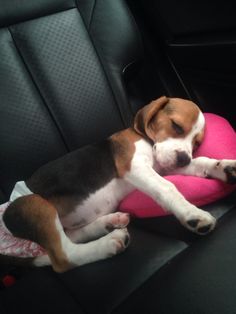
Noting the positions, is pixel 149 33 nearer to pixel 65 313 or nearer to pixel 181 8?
pixel 181 8

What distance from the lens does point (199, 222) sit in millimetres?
1408

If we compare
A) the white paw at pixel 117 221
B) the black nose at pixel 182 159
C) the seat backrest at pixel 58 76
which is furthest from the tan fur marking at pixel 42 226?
the black nose at pixel 182 159

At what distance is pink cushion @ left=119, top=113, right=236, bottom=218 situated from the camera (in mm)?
1595

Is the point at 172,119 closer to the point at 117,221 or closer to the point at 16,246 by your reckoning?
the point at 117,221

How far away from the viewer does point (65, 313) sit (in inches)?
49.9

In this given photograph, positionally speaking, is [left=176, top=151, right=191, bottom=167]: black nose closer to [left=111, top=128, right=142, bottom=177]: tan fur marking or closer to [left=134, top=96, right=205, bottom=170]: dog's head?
[left=134, top=96, right=205, bottom=170]: dog's head

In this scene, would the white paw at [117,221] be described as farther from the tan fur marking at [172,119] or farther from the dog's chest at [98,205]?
the tan fur marking at [172,119]

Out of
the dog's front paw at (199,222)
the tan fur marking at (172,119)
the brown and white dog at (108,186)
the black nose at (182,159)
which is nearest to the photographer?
the dog's front paw at (199,222)

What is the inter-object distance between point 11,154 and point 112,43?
0.88 m

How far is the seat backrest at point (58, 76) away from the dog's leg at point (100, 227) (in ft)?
1.56

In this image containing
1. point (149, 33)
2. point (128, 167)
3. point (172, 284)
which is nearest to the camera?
point (172, 284)

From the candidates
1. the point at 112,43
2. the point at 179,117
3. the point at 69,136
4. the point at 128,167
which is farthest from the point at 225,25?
the point at 69,136

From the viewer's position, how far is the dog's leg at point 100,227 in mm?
1706

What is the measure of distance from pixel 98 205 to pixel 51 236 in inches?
14.9
